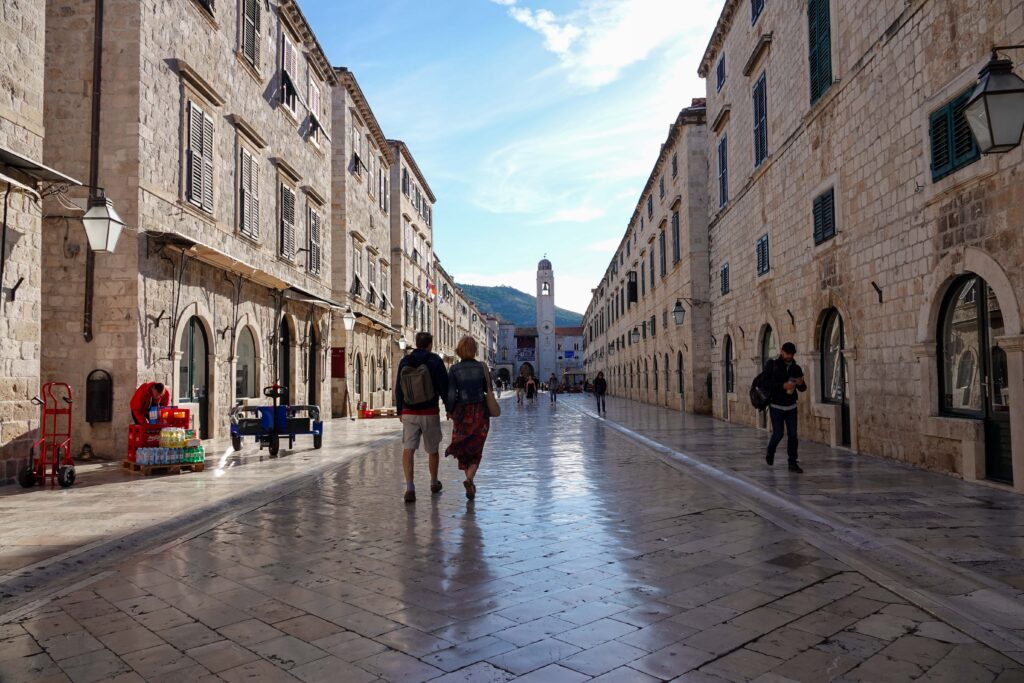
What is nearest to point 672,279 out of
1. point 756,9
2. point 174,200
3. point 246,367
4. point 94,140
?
point 756,9

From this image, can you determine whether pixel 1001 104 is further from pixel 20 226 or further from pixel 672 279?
pixel 672 279

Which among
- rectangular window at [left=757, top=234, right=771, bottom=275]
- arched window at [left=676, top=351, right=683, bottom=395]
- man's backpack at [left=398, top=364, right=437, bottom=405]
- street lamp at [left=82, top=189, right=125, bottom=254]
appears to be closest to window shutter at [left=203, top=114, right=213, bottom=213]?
street lamp at [left=82, top=189, right=125, bottom=254]

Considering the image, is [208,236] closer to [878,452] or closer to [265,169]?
[265,169]

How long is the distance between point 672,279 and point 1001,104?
75.0 feet

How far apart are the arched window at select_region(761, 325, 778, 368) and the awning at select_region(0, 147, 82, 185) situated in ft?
44.6

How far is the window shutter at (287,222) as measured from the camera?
758 inches

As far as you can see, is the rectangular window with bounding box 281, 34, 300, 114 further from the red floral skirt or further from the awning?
the red floral skirt

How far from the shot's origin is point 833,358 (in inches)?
515

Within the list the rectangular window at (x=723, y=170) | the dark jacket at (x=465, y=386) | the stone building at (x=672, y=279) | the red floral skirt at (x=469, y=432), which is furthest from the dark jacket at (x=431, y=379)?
the stone building at (x=672, y=279)

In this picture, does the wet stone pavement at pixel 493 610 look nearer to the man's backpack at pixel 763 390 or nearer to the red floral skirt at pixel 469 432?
the red floral skirt at pixel 469 432

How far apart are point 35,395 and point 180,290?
414 cm

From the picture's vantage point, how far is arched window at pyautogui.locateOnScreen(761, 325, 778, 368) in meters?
16.4

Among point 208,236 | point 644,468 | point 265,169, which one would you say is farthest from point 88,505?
point 265,169

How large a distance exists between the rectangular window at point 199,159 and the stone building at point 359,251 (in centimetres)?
800
